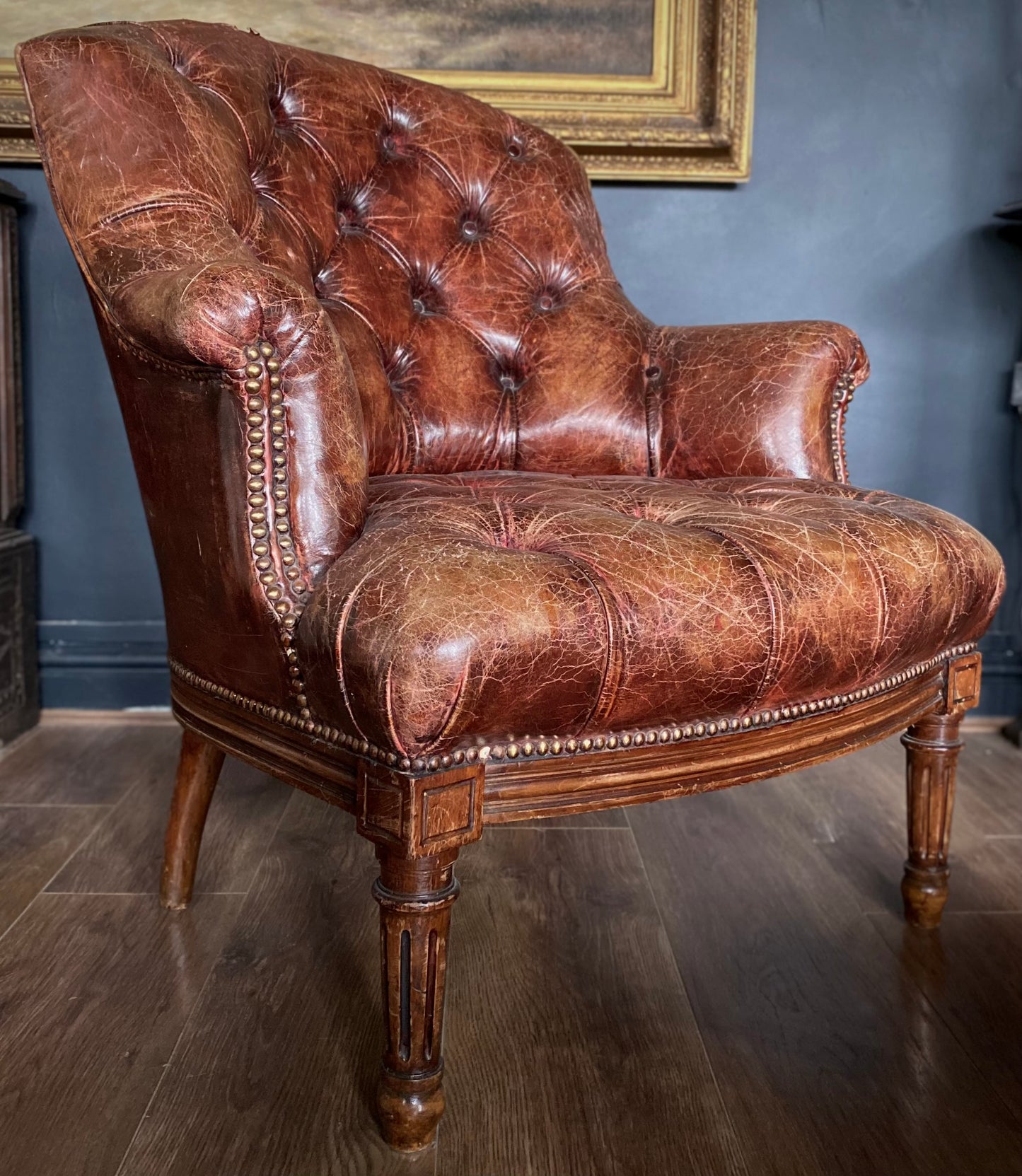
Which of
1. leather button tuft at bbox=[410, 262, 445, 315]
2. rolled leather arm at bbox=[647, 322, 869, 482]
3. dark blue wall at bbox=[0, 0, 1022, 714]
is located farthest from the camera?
dark blue wall at bbox=[0, 0, 1022, 714]

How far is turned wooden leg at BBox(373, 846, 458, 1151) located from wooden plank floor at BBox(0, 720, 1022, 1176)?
0.14ft

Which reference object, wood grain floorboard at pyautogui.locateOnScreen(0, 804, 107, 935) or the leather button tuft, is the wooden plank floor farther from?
the leather button tuft

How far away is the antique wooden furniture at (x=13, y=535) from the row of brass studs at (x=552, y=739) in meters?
1.00

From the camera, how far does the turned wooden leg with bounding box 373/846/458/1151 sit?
0.79m

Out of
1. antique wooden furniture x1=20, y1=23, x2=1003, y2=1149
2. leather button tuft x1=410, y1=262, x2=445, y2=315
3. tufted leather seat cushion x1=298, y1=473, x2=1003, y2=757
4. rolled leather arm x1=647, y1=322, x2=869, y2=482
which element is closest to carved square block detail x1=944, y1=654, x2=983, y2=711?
antique wooden furniture x1=20, y1=23, x2=1003, y2=1149

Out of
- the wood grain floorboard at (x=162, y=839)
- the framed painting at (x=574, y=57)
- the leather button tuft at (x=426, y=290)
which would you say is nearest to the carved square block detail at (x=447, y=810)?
the wood grain floorboard at (x=162, y=839)

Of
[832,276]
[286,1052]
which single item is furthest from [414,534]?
[832,276]

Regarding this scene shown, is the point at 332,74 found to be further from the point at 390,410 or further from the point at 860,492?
the point at 860,492

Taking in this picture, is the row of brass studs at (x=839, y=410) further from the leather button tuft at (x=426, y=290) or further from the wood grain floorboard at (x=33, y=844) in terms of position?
the wood grain floorboard at (x=33, y=844)

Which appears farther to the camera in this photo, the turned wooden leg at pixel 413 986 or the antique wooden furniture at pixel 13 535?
the antique wooden furniture at pixel 13 535

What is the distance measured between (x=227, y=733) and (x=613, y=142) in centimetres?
135

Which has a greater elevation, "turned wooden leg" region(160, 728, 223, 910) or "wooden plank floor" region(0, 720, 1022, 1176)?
"turned wooden leg" region(160, 728, 223, 910)

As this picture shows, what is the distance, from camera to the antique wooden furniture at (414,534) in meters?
0.76

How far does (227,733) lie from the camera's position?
0.99 m
